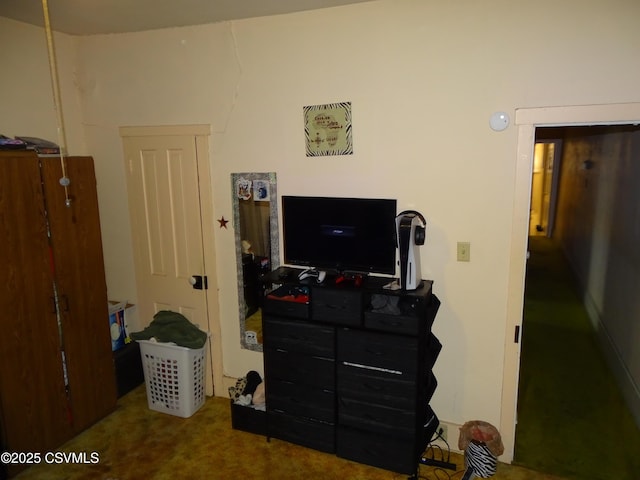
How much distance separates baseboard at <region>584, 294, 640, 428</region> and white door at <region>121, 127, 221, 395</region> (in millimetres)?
2911

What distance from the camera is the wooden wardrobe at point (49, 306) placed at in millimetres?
2535

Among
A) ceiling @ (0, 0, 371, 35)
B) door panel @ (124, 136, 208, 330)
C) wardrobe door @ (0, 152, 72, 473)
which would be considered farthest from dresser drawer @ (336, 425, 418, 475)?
ceiling @ (0, 0, 371, 35)

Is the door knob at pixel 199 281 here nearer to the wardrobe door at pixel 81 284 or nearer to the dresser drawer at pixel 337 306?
the wardrobe door at pixel 81 284

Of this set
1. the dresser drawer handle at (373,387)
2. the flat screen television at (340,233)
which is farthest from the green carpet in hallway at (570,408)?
the flat screen television at (340,233)

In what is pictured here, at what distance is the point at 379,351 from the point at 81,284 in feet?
6.31

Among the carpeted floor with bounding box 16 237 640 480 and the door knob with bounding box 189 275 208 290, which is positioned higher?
the door knob with bounding box 189 275 208 290

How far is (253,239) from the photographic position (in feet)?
10.3

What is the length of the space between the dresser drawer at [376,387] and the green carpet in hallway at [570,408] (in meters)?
0.86

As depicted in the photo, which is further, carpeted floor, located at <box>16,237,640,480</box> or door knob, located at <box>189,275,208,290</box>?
door knob, located at <box>189,275,208,290</box>

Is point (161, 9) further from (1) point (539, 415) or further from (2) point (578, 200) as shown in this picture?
(2) point (578, 200)

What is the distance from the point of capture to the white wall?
227 cm

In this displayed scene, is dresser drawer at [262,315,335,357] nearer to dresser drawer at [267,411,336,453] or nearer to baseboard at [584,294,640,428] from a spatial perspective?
dresser drawer at [267,411,336,453]

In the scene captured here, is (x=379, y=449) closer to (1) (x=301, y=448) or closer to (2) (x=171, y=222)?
(1) (x=301, y=448)

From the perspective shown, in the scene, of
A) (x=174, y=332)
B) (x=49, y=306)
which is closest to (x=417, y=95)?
(x=174, y=332)
